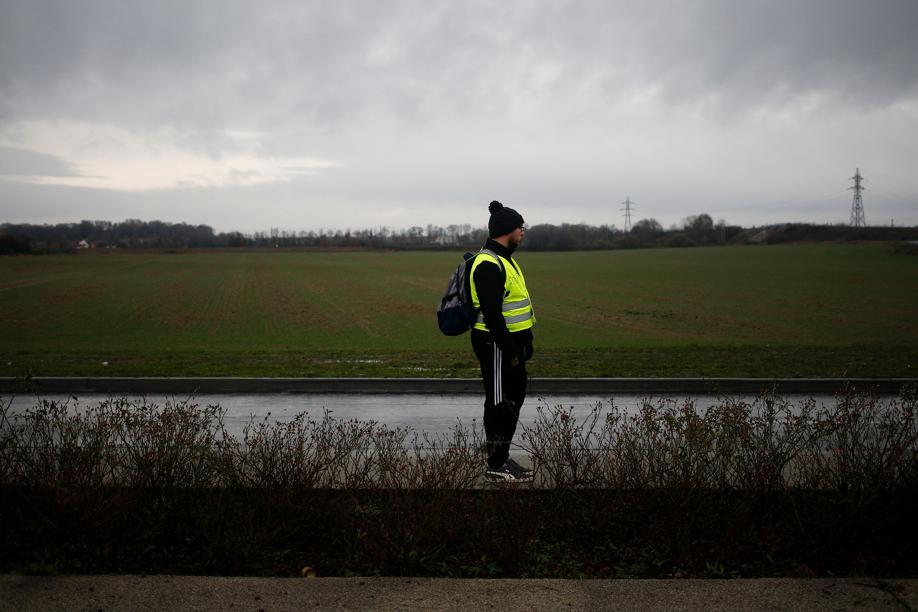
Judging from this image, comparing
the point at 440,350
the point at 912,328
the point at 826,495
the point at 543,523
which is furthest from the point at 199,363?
the point at 912,328

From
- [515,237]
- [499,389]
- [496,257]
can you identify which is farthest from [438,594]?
[515,237]

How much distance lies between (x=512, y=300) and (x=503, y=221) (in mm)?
640

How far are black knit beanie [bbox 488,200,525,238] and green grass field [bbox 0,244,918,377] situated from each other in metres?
6.50

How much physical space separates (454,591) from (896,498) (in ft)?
9.24

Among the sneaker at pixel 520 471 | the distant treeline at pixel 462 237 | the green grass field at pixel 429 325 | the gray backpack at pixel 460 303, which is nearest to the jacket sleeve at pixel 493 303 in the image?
the gray backpack at pixel 460 303

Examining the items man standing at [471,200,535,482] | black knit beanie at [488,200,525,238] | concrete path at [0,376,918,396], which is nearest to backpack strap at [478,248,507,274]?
man standing at [471,200,535,482]

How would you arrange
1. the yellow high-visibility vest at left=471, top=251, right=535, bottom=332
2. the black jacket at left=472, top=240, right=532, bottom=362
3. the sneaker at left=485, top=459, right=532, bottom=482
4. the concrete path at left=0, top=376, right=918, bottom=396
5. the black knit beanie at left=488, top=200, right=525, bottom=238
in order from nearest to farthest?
the sneaker at left=485, top=459, right=532, bottom=482, the black jacket at left=472, top=240, right=532, bottom=362, the yellow high-visibility vest at left=471, top=251, right=535, bottom=332, the black knit beanie at left=488, top=200, right=525, bottom=238, the concrete path at left=0, top=376, right=918, bottom=396

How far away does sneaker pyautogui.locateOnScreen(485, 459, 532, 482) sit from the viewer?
5.53 metres

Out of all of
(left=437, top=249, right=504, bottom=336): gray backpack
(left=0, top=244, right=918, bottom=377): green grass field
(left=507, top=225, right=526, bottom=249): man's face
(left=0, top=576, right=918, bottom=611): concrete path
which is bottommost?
(left=0, top=244, right=918, bottom=377): green grass field

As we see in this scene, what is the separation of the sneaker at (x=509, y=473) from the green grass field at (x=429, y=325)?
21.1 ft

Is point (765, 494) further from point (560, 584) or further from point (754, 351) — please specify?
point (754, 351)

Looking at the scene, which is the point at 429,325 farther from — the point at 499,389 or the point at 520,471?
the point at 520,471

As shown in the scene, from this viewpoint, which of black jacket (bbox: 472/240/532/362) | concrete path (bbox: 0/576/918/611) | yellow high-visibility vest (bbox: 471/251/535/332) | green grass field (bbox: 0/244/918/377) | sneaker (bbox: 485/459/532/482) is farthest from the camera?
green grass field (bbox: 0/244/918/377)

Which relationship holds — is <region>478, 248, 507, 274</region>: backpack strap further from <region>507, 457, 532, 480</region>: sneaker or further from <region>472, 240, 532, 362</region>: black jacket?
<region>507, 457, 532, 480</region>: sneaker
